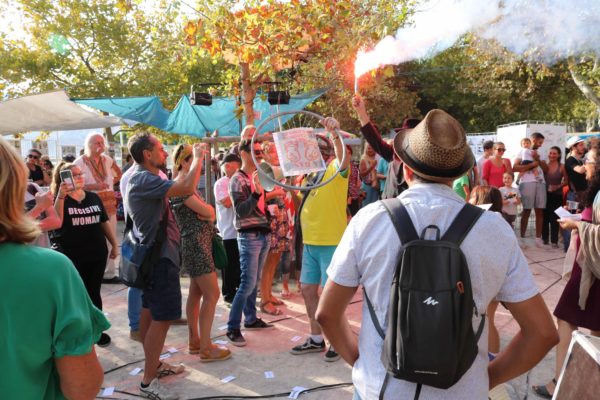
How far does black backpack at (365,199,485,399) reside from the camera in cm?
153

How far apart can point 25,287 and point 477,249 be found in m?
1.41

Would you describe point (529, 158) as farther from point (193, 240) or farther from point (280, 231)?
point (193, 240)

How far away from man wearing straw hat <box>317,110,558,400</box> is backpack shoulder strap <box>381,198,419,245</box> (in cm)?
2

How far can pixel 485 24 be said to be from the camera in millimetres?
4863

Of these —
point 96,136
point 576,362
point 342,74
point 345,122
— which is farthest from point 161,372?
point 345,122

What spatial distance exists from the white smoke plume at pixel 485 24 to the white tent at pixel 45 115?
22.6ft

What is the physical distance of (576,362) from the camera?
2221 mm

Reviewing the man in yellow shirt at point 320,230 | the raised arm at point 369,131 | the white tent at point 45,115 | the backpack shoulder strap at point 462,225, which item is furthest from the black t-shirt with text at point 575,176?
the white tent at point 45,115

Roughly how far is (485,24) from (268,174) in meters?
2.59

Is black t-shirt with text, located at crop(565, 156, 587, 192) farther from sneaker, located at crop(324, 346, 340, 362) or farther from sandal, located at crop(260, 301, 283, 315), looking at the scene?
sneaker, located at crop(324, 346, 340, 362)

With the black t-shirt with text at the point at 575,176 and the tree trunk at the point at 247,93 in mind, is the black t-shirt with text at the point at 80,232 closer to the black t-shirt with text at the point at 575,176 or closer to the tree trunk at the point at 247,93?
the tree trunk at the point at 247,93

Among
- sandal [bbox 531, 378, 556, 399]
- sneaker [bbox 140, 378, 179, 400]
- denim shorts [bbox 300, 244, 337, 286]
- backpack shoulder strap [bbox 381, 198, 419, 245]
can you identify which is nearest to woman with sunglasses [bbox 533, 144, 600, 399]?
sandal [bbox 531, 378, 556, 399]

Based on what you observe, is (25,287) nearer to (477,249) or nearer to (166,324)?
(477,249)

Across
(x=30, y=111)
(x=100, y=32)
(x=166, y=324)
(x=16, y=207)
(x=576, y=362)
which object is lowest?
(x=166, y=324)
